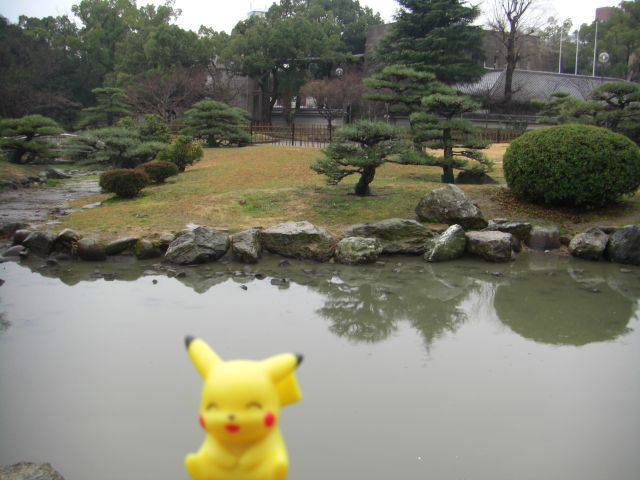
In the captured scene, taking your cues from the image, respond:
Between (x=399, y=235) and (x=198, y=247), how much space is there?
112 inches

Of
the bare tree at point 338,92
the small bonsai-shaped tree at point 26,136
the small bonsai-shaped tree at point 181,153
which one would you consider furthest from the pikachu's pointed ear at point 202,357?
the bare tree at point 338,92

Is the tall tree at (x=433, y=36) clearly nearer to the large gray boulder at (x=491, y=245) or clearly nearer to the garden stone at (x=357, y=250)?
the large gray boulder at (x=491, y=245)

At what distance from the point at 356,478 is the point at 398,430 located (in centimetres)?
56

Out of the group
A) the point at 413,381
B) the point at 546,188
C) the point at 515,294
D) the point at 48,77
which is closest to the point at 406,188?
the point at 546,188

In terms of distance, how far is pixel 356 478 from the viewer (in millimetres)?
3422

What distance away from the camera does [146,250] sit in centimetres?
834

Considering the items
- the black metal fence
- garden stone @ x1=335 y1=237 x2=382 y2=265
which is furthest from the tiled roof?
garden stone @ x1=335 y1=237 x2=382 y2=265

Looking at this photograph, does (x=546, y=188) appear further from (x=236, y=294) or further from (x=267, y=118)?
(x=267, y=118)

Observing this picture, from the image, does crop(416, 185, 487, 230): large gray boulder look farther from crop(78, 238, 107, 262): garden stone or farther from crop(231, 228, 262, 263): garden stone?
crop(78, 238, 107, 262): garden stone

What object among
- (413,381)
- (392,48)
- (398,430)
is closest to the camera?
(398,430)

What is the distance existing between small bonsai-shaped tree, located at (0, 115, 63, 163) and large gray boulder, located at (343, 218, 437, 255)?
42.2 ft

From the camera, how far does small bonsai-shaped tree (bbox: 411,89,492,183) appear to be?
11453mm

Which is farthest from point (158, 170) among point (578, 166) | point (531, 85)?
point (531, 85)

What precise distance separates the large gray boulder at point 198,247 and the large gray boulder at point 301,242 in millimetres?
631
